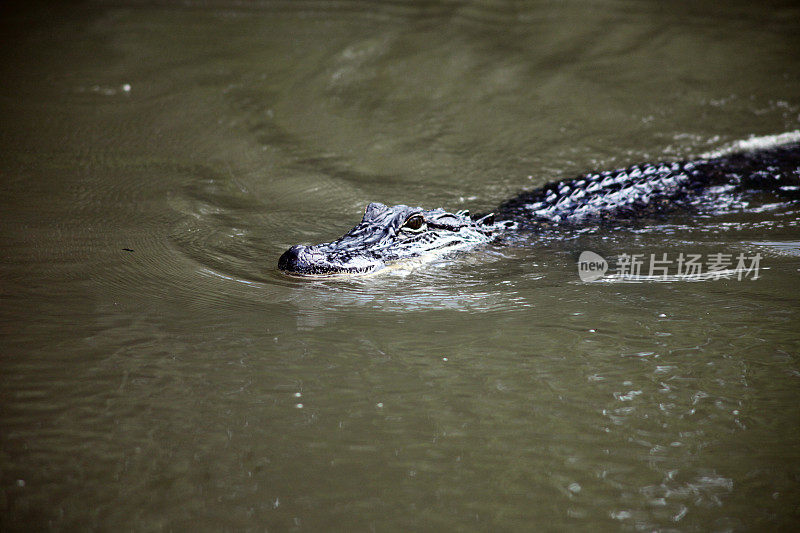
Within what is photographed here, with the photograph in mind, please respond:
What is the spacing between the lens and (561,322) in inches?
134

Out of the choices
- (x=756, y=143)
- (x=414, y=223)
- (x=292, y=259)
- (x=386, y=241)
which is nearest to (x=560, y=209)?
(x=414, y=223)

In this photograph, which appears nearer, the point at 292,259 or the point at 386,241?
the point at 292,259

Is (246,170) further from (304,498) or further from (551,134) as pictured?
(304,498)

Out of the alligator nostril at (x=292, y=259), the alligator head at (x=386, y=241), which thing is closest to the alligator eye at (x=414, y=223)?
the alligator head at (x=386, y=241)

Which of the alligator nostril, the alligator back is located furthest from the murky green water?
the alligator back

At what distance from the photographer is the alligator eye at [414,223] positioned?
4.68 m

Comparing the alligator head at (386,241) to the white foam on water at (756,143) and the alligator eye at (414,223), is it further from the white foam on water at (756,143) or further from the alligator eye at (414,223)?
the white foam on water at (756,143)

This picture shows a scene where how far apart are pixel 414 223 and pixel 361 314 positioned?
1346 millimetres

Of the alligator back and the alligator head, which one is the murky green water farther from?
the alligator back

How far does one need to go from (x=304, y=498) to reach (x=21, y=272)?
8.40 ft

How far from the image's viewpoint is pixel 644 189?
19.2 ft

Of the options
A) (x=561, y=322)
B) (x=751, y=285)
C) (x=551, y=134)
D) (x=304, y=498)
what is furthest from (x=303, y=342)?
(x=551, y=134)

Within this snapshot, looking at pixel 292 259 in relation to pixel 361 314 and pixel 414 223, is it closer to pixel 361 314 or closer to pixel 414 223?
pixel 361 314

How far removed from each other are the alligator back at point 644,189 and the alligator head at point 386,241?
2.50 feet
